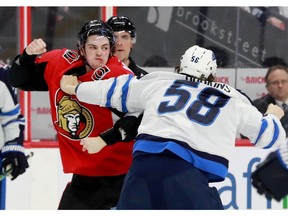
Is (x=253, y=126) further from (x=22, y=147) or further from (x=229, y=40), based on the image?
(x=229, y=40)

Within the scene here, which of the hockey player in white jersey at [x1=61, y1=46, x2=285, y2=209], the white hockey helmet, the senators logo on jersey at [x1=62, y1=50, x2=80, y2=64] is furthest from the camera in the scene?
the senators logo on jersey at [x1=62, y1=50, x2=80, y2=64]

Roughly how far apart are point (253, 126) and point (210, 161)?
0.23 metres

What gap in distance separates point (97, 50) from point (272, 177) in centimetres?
107

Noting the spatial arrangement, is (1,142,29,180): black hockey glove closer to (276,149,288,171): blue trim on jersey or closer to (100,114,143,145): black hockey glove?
(100,114,143,145): black hockey glove

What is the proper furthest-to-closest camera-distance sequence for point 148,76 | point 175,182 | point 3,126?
A: point 3,126 < point 148,76 < point 175,182

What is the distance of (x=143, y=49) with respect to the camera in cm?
543

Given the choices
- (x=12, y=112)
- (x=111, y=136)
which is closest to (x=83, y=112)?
(x=111, y=136)

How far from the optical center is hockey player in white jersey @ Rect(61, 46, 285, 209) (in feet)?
10.9

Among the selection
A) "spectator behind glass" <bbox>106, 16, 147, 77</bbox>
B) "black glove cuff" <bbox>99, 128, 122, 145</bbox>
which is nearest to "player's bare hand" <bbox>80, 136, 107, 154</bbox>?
"black glove cuff" <bbox>99, 128, 122, 145</bbox>

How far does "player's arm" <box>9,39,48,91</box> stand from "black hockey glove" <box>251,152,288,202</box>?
1150 mm

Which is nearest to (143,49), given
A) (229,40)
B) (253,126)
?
(229,40)

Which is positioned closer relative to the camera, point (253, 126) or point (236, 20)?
point (253, 126)

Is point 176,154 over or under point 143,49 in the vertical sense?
under
